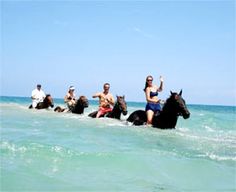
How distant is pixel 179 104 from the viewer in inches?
438

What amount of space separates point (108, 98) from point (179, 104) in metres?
4.60

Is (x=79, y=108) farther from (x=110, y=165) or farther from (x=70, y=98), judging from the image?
(x=110, y=165)

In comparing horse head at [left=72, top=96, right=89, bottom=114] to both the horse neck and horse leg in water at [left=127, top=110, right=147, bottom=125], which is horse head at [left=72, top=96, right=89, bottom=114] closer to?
the horse neck

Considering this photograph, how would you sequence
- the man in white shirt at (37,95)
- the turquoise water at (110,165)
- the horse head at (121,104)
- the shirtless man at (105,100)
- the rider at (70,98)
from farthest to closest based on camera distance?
the man in white shirt at (37,95) → the rider at (70,98) → the shirtless man at (105,100) → the horse head at (121,104) → the turquoise water at (110,165)

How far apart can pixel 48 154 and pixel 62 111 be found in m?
13.7

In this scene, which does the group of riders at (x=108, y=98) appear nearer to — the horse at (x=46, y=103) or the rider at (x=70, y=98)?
the rider at (x=70, y=98)

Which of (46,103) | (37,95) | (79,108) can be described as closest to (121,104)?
(79,108)

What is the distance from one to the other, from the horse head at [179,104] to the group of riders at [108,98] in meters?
0.87

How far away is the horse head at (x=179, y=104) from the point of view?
11.0m

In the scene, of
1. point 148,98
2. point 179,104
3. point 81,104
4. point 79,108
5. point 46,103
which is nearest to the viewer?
point 179,104

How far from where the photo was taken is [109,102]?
1528 centimetres

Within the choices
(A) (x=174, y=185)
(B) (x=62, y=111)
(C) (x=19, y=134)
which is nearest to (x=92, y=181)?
(A) (x=174, y=185)

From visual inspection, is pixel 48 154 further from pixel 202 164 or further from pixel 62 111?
pixel 62 111

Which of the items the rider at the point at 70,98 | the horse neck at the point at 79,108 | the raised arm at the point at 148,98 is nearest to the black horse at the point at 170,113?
the raised arm at the point at 148,98
